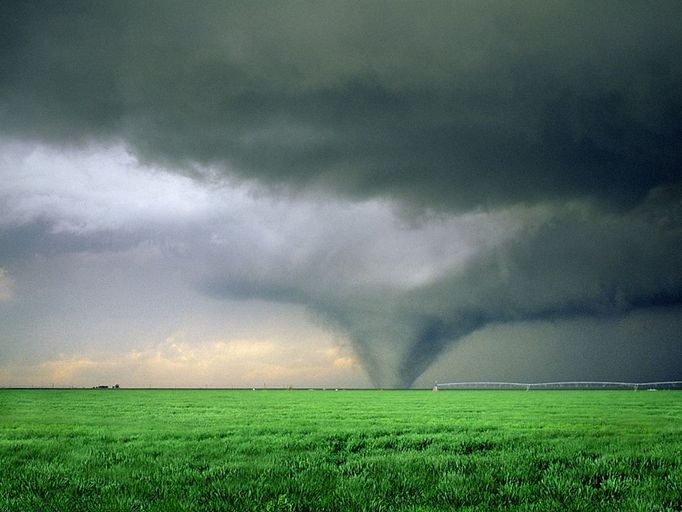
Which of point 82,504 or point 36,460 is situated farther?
point 36,460

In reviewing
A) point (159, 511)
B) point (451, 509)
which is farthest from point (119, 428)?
point (451, 509)

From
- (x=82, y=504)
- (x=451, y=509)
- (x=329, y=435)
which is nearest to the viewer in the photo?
(x=451, y=509)

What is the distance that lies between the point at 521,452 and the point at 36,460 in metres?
12.7

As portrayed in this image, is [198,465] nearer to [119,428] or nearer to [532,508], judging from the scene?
[532,508]

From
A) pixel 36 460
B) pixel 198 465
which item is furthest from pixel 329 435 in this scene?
pixel 36 460

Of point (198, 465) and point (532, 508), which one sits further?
point (198, 465)

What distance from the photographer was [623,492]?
9.27 metres

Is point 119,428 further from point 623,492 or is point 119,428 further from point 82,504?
point 623,492

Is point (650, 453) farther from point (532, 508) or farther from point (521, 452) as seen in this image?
point (532, 508)

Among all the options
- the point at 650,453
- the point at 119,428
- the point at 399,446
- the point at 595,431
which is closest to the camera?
the point at 650,453

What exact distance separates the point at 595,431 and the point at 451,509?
1416 cm

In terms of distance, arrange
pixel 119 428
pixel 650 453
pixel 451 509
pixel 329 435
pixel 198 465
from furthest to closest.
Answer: pixel 119 428
pixel 329 435
pixel 650 453
pixel 198 465
pixel 451 509

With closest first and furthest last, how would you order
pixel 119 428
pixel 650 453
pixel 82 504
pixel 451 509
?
pixel 451 509 → pixel 82 504 → pixel 650 453 → pixel 119 428

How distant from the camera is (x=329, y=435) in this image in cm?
1748
